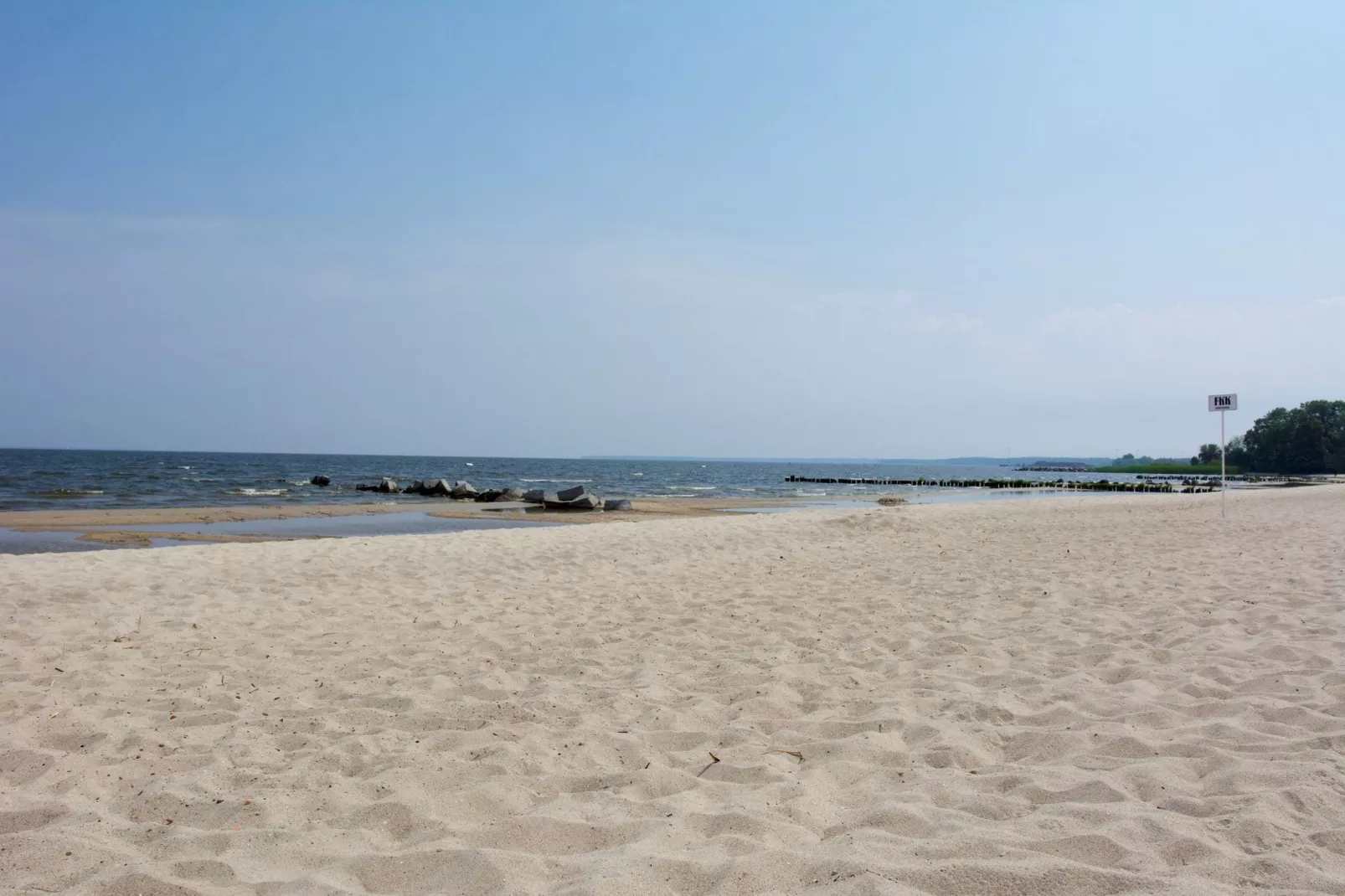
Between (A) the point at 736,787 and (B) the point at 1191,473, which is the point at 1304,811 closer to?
(A) the point at 736,787

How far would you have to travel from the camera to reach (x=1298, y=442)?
8019 centimetres

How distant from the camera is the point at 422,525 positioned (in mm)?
18594

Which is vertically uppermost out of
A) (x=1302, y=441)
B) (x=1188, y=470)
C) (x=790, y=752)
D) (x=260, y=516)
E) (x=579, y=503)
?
(x=1302, y=441)

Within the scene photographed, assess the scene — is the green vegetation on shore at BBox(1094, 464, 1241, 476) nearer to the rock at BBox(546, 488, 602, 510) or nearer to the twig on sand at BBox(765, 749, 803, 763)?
the rock at BBox(546, 488, 602, 510)

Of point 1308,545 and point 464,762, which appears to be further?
point 1308,545


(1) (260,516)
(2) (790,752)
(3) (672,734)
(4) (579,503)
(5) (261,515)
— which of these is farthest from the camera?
(4) (579,503)

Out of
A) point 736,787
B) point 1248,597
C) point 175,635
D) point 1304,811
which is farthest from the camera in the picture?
point 1248,597

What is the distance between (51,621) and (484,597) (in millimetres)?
3348

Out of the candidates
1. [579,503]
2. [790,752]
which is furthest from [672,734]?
[579,503]

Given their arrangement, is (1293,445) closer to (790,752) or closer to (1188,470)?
(1188,470)

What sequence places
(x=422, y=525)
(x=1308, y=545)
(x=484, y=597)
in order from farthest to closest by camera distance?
(x=422, y=525)
(x=1308, y=545)
(x=484, y=597)

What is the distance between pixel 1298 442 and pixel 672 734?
3873 inches

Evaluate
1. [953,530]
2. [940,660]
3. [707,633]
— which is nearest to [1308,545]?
[953,530]

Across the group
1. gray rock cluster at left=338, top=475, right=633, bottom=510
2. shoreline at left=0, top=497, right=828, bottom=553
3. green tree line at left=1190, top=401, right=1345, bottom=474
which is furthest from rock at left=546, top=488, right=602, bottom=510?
green tree line at left=1190, top=401, right=1345, bottom=474
